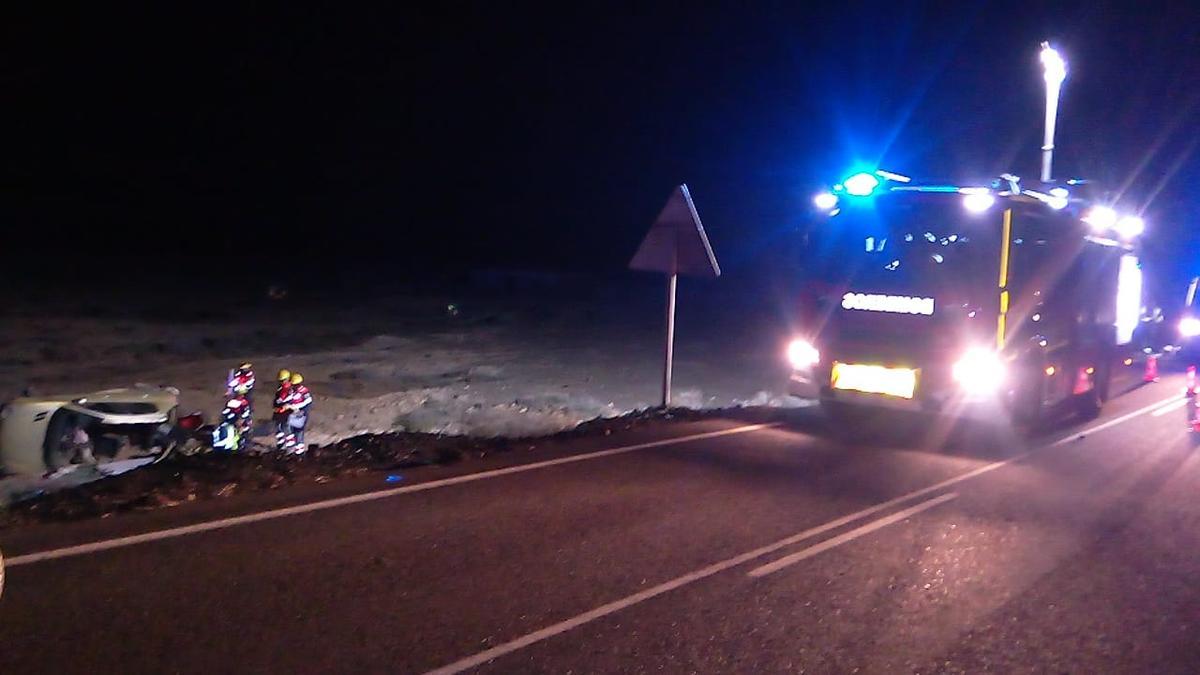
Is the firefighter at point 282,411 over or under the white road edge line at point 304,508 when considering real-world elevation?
over

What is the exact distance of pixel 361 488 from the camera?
7902 mm

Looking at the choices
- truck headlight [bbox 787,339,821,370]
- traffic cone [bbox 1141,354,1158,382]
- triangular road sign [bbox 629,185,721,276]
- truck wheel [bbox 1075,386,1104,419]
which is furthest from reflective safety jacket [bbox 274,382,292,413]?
traffic cone [bbox 1141,354,1158,382]

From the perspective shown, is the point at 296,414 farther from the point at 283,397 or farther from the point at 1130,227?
the point at 1130,227

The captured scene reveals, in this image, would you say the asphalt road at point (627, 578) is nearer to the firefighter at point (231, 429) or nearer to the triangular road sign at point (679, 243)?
the firefighter at point (231, 429)

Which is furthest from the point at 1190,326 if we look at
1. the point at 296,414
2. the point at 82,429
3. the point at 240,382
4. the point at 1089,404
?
the point at 82,429

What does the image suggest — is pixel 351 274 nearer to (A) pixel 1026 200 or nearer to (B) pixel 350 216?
(B) pixel 350 216

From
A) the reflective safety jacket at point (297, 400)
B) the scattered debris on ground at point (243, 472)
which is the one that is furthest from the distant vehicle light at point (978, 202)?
the reflective safety jacket at point (297, 400)

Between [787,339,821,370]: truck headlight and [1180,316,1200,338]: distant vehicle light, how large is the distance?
9.58 meters

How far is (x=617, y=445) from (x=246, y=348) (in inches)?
435

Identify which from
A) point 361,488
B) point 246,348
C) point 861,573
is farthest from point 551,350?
point 861,573

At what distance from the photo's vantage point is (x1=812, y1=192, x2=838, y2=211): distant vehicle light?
39.5 feet

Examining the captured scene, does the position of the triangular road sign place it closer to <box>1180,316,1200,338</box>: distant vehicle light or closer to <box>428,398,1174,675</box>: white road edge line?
<box>428,398,1174,675</box>: white road edge line

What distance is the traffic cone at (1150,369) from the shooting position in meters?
16.8

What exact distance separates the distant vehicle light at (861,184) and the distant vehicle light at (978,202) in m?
1.05
